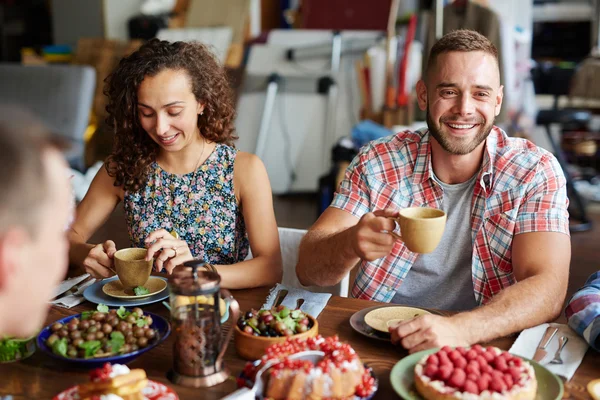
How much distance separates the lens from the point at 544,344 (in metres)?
1.29

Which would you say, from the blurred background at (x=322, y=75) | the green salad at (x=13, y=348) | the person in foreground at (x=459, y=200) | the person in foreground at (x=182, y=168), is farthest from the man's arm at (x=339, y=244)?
the blurred background at (x=322, y=75)

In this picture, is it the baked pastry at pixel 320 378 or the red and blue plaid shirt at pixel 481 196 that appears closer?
the baked pastry at pixel 320 378

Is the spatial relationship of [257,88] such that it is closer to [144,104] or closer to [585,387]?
[144,104]

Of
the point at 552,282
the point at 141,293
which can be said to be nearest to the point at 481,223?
the point at 552,282

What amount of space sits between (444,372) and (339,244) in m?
0.60

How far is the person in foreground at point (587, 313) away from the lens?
49.4 inches

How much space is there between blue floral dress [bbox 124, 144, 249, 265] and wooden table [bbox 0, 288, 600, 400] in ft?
2.02

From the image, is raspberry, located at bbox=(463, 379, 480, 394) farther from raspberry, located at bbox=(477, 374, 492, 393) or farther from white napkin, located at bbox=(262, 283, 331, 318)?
white napkin, located at bbox=(262, 283, 331, 318)

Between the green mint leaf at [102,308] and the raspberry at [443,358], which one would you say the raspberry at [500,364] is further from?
the green mint leaf at [102,308]

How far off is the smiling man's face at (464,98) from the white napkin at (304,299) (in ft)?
1.86

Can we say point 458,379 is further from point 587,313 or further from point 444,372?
point 587,313

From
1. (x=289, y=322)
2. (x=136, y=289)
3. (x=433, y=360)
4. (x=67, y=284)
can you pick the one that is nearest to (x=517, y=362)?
(x=433, y=360)

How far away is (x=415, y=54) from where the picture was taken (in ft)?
16.6

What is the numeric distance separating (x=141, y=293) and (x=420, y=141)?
0.89 m
